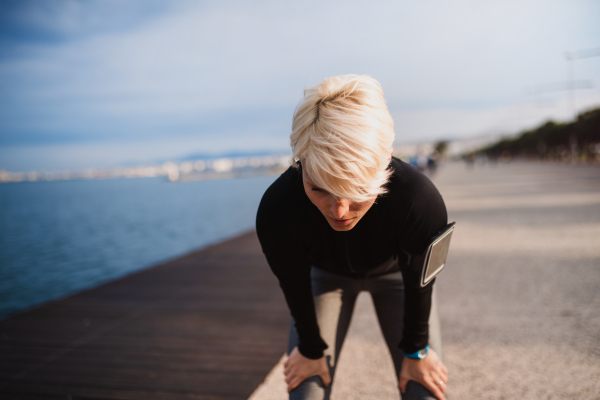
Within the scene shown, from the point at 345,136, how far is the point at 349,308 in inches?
44.6

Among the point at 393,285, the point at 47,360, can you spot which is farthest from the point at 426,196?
the point at 47,360

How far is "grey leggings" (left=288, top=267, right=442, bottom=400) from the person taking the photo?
1.78m

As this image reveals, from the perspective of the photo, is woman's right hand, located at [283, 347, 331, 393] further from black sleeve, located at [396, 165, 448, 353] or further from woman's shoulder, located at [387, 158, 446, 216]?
woman's shoulder, located at [387, 158, 446, 216]

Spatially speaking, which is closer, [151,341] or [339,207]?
[339,207]

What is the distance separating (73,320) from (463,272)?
4.97 m

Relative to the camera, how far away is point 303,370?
1677 millimetres

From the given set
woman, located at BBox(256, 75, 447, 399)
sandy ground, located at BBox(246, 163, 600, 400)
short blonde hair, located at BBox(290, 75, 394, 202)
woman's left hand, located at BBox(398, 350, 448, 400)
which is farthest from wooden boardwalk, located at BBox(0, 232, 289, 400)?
short blonde hair, located at BBox(290, 75, 394, 202)

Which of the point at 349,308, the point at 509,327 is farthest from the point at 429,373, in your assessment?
the point at 509,327

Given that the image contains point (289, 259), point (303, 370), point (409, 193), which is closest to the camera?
point (409, 193)

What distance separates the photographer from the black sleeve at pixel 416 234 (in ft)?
4.73

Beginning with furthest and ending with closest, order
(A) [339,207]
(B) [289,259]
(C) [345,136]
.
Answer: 1. (B) [289,259]
2. (A) [339,207]
3. (C) [345,136]

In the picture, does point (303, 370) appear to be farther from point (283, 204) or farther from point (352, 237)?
point (283, 204)

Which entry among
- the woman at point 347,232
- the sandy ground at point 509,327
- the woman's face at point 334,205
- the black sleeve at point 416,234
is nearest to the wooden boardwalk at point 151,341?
the sandy ground at point 509,327

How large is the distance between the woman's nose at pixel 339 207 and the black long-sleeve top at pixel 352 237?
248mm
